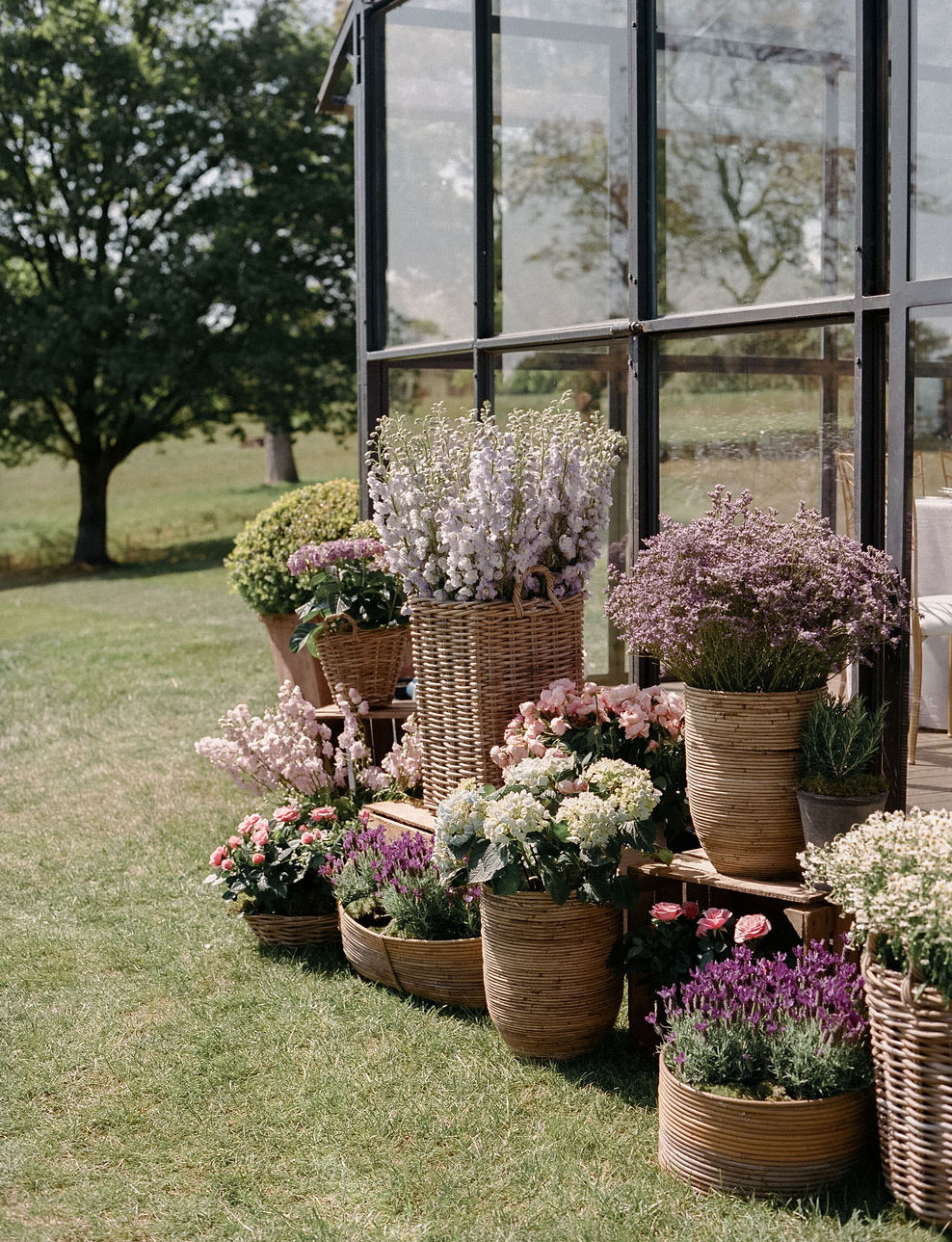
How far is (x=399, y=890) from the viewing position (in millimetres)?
3740

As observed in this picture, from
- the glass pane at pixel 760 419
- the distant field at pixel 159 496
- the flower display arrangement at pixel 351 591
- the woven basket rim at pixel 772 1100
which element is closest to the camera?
the woven basket rim at pixel 772 1100

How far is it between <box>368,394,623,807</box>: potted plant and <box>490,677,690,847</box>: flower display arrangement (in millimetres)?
194

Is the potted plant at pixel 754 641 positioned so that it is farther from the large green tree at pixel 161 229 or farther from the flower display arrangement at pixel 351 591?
the large green tree at pixel 161 229

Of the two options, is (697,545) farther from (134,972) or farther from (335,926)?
(134,972)

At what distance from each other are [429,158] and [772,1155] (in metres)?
4.23

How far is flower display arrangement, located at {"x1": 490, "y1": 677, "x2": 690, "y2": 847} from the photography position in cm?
354

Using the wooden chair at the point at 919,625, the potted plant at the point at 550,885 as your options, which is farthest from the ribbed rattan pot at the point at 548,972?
the wooden chair at the point at 919,625

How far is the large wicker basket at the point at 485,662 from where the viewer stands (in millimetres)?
3895

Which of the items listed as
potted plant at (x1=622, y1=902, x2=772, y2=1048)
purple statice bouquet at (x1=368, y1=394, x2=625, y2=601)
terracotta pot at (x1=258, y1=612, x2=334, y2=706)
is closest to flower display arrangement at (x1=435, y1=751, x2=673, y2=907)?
potted plant at (x1=622, y1=902, x2=772, y2=1048)

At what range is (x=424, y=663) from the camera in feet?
13.5

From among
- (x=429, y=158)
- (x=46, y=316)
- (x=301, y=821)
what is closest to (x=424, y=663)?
(x=301, y=821)

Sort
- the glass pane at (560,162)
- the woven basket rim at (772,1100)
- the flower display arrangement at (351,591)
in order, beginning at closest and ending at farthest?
the woven basket rim at (772,1100)
the glass pane at (560,162)
the flower display arrangement at (351,591)

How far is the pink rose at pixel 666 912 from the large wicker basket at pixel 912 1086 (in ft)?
2.10

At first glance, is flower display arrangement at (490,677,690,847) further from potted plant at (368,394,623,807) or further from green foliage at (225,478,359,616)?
green foliage at (225,478,359,616)
